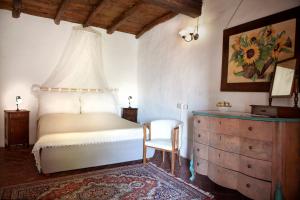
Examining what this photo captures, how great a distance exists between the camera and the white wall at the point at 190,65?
2.81 m

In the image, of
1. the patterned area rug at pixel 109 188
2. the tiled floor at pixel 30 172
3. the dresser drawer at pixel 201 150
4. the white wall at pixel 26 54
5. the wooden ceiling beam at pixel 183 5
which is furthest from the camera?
the white wall at pixel 26 54

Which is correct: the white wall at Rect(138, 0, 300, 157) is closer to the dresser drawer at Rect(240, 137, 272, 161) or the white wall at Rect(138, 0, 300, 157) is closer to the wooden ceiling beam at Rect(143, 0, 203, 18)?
the wooden ceiling beam at Rect(143, 0, 203, 18)

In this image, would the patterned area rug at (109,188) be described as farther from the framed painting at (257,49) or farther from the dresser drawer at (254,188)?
the framed painting at (257,49)

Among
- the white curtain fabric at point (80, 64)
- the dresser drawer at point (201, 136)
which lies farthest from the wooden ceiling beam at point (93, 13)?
the dresser drawer at point (201, 136)

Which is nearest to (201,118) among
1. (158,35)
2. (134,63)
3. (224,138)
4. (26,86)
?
(224,138)

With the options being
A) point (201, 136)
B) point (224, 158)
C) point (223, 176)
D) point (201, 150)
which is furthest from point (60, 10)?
point (223, 176)

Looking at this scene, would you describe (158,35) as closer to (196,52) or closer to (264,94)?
(196,52)

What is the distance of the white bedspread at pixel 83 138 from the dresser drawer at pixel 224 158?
1.17m

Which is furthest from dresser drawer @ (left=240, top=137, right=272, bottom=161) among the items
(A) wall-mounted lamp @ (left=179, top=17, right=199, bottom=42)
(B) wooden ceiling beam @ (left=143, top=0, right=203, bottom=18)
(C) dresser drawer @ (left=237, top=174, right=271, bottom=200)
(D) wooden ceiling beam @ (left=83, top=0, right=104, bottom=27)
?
(D) wooden ceiling beam @ (left=83, top=0, right=104, bottom=27)

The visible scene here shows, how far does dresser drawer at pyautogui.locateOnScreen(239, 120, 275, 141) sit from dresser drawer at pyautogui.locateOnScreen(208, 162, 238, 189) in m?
0.47

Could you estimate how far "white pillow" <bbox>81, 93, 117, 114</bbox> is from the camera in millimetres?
4480

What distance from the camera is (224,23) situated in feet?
10.2

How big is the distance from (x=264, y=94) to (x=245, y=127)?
2.05 feet

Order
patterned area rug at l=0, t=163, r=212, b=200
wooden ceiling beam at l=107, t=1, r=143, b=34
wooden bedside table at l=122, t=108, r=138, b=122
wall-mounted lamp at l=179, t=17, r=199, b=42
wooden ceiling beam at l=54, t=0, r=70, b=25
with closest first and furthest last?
patterned area rug at l=0, t=163, r=212, b=200 → wall-mounted lamp at l=179, t=17, r=199, b=42 → wooden ceiling beam at l=54, t=0, r=70, b=25 → wooden ceiling beam at l=107, t=1, r=143, b=34 → wooden bedside table at l=122, t=108, r=138, b=122
